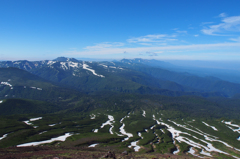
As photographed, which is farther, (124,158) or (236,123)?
(236,123)

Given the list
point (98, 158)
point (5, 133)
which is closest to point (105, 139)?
point (98, 158)

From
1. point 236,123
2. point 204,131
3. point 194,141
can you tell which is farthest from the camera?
point 236,123

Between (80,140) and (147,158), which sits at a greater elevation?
(147,158)

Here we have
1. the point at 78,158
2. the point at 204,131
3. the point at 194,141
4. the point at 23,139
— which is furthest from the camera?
the point at 204,131

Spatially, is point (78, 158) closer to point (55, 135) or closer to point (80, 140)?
point (80, 140)

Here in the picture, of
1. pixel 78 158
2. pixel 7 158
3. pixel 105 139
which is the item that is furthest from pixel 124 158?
pixel 105 139

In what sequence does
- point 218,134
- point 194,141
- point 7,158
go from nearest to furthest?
point 7,158
point 194,141
point 218,134

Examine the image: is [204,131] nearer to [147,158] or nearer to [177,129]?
[177,129]

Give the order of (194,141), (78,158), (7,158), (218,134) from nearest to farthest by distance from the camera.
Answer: (7,158)
(78,158)
(194,141)
(218,134)

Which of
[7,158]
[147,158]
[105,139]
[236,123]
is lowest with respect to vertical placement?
[236,123]
